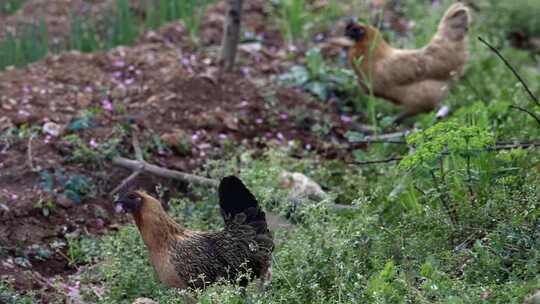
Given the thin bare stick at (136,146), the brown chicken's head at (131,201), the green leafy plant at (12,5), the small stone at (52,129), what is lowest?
the thin bare stick at (136,146)

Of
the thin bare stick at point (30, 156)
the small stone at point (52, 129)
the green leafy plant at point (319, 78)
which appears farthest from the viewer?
the green leafy plant at point (319, 78)

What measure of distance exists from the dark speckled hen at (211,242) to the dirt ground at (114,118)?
27.8 inches

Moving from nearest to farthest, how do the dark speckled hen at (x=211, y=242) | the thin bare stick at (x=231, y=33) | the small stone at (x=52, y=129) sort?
the dark speckled hen at (x=211, y=242)
the small stone at (x=52, y=129)
the thin bare stick at (x=231, y=33)

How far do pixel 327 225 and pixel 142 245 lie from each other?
1.04 metres

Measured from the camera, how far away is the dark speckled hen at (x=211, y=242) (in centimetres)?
449

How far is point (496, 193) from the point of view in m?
4.46

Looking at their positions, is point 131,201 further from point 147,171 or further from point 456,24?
point 456,24

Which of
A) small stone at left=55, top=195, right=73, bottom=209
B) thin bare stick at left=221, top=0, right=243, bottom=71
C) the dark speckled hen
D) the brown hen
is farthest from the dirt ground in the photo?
the dark speckled hen

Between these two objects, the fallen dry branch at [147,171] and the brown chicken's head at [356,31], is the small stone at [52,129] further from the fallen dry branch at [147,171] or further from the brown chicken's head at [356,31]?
the brown chicken's head at [356,31]

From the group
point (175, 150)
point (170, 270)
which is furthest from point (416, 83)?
point (170, 270)

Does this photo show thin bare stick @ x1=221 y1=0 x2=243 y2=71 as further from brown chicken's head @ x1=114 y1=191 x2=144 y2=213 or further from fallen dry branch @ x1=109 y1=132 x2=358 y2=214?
brown chicken's head @ x1=114 y1=191 x2=144 y2=213

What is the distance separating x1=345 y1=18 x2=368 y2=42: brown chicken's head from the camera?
23.9ft


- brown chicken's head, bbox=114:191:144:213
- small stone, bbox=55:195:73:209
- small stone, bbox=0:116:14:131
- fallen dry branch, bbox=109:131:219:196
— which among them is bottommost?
small stone, bbox=55:195:73:209

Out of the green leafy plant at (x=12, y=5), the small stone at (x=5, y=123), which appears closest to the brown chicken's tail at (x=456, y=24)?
the small stone at (x=5, y=123)
